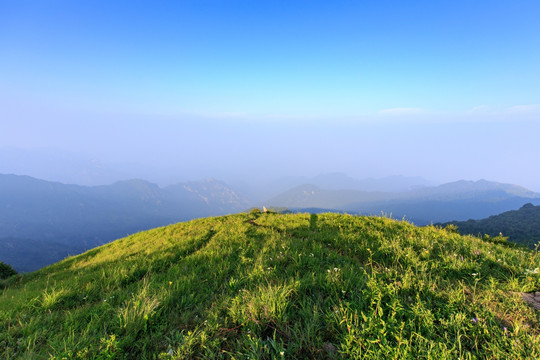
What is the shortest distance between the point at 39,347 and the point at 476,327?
6876mm

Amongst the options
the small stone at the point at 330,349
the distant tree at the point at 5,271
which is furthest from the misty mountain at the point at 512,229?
the distant tree at the point at 5,271

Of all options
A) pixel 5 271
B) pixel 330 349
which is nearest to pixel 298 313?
pixel 330 349

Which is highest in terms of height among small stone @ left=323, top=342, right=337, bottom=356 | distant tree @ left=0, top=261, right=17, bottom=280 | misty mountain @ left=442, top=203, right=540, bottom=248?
small stone @ left=323, top=342, right=337, bottom=356

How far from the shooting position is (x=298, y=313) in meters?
3.97

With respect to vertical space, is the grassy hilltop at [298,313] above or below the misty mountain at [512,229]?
above

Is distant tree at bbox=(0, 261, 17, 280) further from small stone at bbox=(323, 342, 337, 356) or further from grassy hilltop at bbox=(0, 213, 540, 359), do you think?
small stone at bbox=(323, 342, 337, 356)

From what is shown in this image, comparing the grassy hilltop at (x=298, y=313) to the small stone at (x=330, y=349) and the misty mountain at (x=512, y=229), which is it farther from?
the misty mountain at (x=512, y=229)

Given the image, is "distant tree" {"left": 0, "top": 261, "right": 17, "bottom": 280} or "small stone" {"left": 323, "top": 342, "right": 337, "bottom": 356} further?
"distant tree" {"left": 0, "top": 261, "right": 17, "bottom": 280}

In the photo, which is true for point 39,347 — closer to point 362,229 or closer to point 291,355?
point 291,355

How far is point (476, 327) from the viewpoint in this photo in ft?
10.9

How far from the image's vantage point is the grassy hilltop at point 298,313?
10.4ft

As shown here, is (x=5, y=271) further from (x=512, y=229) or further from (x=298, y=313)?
(x=512, y=229)

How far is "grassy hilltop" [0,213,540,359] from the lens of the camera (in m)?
3.16

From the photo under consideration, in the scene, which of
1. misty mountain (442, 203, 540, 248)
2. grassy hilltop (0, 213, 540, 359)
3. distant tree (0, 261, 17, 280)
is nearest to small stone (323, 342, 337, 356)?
grassy hilltop (0, 213, 540, 359)
